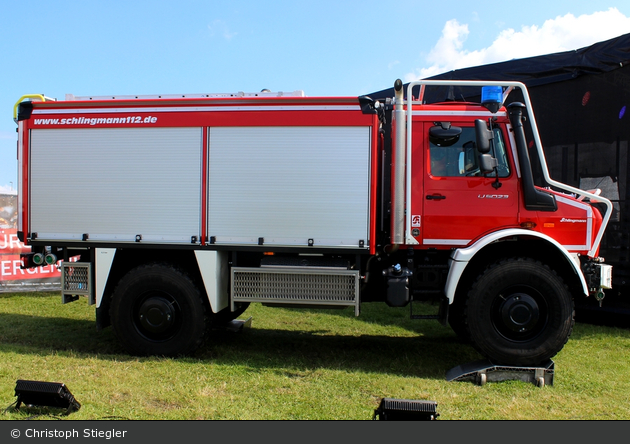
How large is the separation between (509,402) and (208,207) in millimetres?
3526

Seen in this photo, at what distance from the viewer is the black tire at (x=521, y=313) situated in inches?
193

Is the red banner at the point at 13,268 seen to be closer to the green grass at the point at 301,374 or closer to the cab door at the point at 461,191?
the green grass at the point at 301,374

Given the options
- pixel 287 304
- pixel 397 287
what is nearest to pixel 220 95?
pixel 287 304

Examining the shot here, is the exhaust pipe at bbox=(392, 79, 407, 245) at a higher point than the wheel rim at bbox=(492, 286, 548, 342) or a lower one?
higher

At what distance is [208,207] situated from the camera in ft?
17.5

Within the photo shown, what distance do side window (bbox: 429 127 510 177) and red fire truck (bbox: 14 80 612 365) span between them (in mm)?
15

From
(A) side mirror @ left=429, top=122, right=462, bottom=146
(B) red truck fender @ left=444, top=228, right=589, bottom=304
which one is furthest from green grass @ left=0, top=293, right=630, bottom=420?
(A) side mirror @ left=429, top=122, right=462, bottom=146

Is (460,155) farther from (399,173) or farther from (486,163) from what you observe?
(399,173)

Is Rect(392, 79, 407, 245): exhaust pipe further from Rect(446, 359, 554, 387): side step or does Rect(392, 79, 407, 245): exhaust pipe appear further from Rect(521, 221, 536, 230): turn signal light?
Rect(446, 359, 554, 387): side step

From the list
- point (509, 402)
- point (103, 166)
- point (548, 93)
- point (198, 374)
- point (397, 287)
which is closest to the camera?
point (509, 402)

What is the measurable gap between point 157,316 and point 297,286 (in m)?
1.60

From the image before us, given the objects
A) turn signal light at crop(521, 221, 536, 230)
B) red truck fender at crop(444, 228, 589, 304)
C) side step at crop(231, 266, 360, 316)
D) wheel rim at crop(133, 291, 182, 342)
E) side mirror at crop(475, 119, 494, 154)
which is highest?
side mirror at crop(475, 119, 494, 154)

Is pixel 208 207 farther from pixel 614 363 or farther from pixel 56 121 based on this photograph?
pixel 614 363

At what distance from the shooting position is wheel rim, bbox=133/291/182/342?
213 inches
